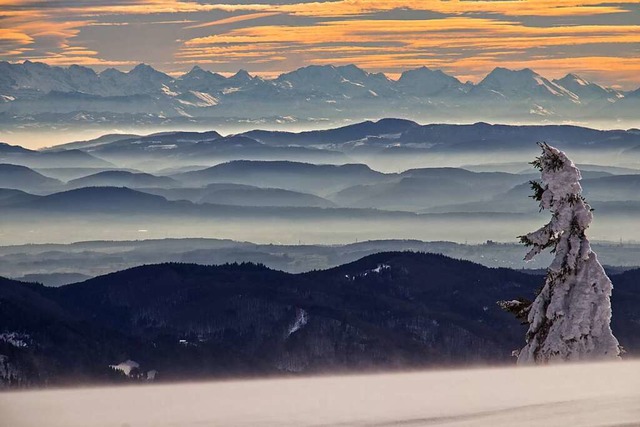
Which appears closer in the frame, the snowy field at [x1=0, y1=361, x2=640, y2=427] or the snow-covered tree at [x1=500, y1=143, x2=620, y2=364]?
the snowy field at [x1=0, y1=361, x2=640, y2=427]

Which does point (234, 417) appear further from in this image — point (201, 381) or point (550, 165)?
point (550, 165)

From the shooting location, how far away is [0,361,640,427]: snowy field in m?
8.50

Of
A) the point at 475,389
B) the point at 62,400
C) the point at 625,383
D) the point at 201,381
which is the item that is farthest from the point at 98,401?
the point at 625,383

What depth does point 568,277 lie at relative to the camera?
27031mm

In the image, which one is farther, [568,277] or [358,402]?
[568,277]

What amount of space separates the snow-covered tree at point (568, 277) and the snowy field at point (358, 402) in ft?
Answer: 55.5

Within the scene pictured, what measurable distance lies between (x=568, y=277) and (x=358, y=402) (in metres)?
18.6

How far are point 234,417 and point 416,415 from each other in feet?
3.52

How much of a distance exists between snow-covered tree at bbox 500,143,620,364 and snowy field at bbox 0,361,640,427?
16.9 meters

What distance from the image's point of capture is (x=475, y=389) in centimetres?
937

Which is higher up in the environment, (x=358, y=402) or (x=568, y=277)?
(x=568, y=277)

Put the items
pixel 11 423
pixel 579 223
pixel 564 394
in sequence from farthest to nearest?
pixel 579 223
pixel 564 394
pixel 11 423

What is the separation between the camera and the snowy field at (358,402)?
850 centimetres

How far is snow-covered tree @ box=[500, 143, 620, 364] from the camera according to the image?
26.5 meters
